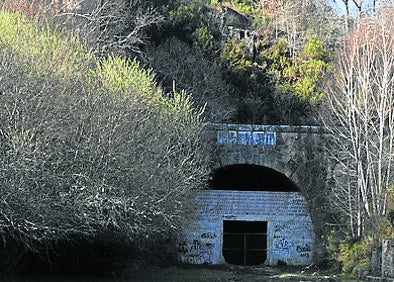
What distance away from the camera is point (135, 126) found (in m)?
17.5

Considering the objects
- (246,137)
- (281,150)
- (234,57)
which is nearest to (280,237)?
(281,150)

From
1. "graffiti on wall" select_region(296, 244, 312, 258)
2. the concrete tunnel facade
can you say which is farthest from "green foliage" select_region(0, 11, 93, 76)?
"graffiti on wall" select_region(296, 244, 312, 258)

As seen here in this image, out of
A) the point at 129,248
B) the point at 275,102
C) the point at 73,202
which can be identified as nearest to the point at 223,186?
the point at 275,102

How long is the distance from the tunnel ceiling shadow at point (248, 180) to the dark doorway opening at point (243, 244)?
63.4 inches

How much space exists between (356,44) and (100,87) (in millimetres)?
8431

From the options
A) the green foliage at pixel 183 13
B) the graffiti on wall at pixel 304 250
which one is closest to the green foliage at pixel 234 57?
the green foliage at pixel 183 13

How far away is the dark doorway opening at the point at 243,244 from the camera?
27.7 meters

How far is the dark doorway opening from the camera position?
2769 cm

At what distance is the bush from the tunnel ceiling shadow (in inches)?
372

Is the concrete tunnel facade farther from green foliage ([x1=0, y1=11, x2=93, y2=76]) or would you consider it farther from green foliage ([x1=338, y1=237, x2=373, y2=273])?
green foliage ([x1=0, y1=11, x2=93, y2=76])

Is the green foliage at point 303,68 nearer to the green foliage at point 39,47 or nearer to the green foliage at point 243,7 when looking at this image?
the green foliage at point 243,7

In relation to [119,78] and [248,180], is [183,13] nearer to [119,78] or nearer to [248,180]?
[248,180]

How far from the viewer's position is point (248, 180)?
29984 mm

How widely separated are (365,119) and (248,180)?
955 centimetres
